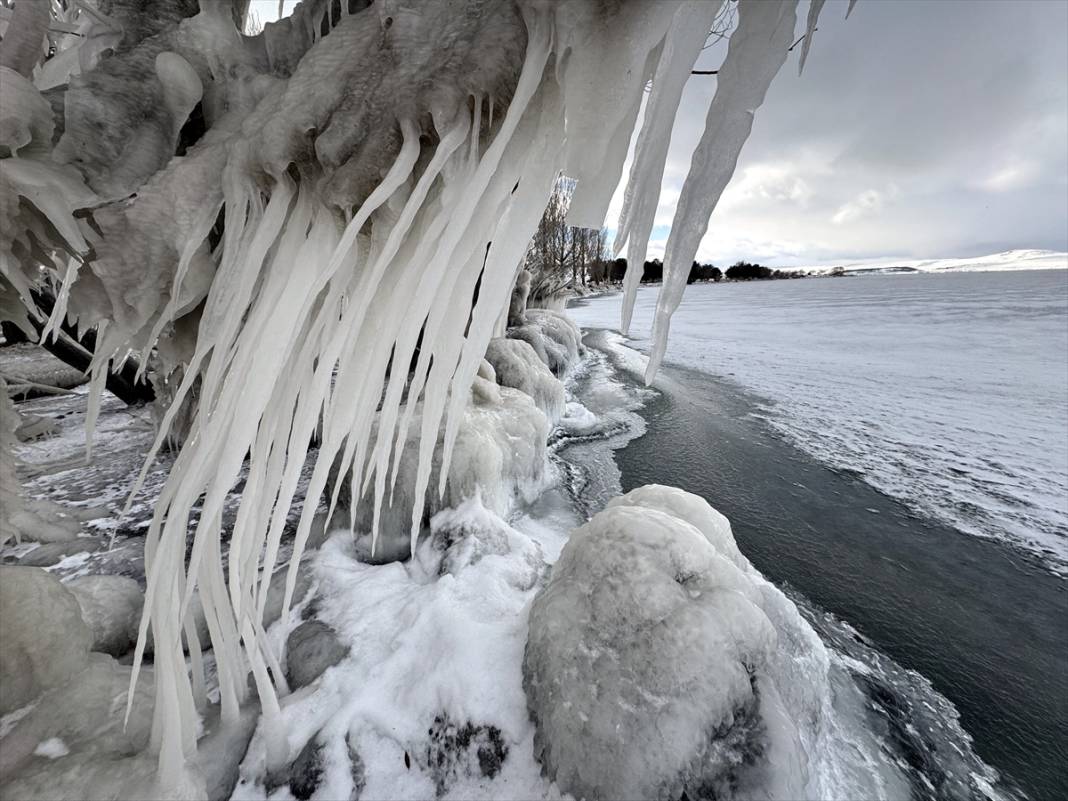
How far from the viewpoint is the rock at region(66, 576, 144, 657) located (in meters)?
2.12

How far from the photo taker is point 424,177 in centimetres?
87

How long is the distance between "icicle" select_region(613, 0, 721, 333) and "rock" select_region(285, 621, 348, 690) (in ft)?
7.71

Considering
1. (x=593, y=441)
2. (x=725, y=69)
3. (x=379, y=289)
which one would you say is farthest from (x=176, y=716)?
(x=593, y=441)

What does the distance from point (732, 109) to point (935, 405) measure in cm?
904

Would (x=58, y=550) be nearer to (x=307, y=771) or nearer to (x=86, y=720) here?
(x=86, y=720)

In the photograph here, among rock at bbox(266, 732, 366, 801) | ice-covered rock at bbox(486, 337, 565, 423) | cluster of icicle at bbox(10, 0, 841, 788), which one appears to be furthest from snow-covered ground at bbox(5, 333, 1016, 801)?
ice-covered rock at bbox(486, 337, 565, 423)

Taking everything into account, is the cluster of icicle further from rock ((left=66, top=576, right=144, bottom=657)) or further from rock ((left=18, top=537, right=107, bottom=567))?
rock ((left=18, top=537, right=107, bottom=567))

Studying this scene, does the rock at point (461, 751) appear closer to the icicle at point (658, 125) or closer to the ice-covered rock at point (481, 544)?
the ice-covered rock at point (481, 544)

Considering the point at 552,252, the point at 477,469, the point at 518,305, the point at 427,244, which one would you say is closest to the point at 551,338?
the point at 518,305

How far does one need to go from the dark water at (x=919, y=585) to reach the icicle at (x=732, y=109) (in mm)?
3264

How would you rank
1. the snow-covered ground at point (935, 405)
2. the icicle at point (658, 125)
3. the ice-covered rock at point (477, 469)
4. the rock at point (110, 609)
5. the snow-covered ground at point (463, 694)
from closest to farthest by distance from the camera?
the icicle at point (658, 125)
the snow-covered ground at point (463, 694)
the rock at point (110, 609)
the ice-covered rock at point (477, 469)
the snow-covered ground at point (935, 405)

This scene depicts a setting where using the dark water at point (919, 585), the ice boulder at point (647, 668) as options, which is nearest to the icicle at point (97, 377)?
the ice boulder at point (647, 668)

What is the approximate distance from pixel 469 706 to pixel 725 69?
2423mm

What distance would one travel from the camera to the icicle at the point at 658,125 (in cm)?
73
